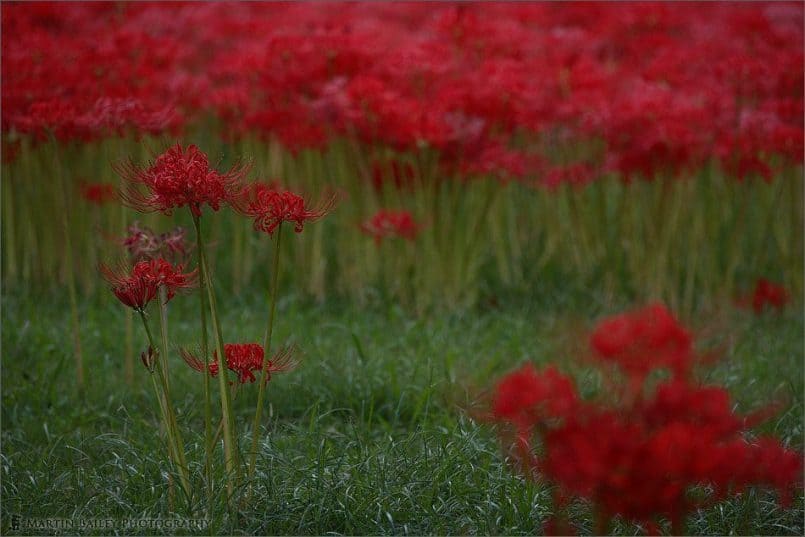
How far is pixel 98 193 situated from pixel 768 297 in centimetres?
381

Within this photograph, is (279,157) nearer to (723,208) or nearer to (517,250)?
(517,250)

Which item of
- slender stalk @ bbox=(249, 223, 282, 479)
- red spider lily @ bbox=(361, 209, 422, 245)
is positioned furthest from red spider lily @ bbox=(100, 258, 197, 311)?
red spider lily @ bbox=(361, 209, 422, 245)

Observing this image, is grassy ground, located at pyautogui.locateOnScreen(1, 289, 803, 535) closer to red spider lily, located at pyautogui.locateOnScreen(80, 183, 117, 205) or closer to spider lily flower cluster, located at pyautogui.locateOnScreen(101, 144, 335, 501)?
spider lily flower cluster, located at pyautogui.locateOnScreen(101, 144, 335, 501)

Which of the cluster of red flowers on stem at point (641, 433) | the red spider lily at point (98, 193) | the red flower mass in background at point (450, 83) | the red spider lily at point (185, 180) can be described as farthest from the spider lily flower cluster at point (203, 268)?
the red spider lily at point (98, 193)

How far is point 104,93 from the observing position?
17.4ft

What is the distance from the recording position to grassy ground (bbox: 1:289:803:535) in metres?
2.85

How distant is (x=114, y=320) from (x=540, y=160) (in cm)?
270

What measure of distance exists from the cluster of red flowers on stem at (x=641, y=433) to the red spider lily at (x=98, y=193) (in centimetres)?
344

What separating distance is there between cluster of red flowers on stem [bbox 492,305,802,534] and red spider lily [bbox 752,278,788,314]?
3.57m

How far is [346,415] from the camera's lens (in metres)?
4.00

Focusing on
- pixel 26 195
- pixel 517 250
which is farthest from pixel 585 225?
pixel 26 195

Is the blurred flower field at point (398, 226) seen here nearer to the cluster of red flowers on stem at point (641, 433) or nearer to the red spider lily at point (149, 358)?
the red spider lily at point (149, 358)

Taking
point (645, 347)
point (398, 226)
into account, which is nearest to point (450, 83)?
point (398, 226)

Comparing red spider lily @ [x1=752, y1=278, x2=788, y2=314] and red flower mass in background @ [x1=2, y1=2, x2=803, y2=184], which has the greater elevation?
red flower mass in background @ [x1=2, y1=2, x2=803, y2=184]
